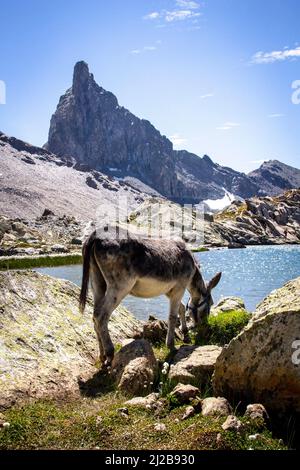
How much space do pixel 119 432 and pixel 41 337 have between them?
444cm

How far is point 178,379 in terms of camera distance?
9.62 meters

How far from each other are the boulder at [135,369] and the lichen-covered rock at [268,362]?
1612mm

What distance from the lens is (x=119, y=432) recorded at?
710 centimetres

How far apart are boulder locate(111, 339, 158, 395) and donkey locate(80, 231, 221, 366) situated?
71 cm

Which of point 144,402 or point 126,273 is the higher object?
point 126,273

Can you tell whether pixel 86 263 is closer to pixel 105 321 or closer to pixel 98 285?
pixel 98 285

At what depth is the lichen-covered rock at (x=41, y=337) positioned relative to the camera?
9.20 metres

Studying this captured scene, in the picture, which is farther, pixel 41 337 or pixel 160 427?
pixel 41 337

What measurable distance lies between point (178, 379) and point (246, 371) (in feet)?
6.12

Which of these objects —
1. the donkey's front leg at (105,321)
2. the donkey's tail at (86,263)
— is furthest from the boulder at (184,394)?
the donkey's tail at (86,263)

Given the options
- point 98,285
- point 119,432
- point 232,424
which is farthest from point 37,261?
point 232,424

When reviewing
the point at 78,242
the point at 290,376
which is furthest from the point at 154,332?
the point at 78,242

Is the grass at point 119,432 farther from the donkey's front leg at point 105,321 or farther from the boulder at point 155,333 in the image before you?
the boulder at point 155,333

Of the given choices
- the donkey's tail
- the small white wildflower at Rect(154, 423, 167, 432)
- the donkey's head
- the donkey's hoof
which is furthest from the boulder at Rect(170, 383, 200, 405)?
the donkey's head
